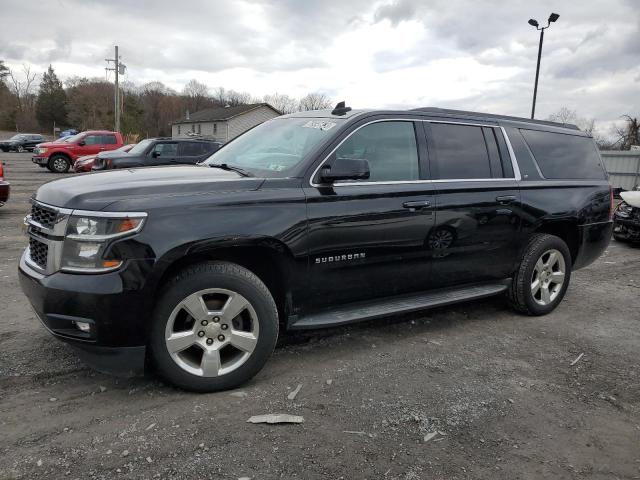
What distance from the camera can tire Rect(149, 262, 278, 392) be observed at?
3027mm

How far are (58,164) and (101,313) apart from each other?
21345mm

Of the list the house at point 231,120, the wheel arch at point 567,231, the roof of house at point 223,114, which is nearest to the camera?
the wheel arch at point 567,231

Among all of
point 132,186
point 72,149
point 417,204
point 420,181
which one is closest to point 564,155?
point 420,181

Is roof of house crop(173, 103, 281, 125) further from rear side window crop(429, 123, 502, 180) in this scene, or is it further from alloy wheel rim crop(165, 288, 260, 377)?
alloy wheel rim crop(165, 288, 260, 377)

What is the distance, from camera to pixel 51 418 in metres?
2.88

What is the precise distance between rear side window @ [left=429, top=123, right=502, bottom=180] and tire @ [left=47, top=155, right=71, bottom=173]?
21002mm

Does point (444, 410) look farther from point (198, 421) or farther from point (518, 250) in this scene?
point (518, 250)

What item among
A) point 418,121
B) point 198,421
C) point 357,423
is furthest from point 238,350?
point 418,121

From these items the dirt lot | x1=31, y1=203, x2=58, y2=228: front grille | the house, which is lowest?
the dirt lot

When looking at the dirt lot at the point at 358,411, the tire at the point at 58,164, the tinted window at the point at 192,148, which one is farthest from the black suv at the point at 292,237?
the tire at the point at 58,164

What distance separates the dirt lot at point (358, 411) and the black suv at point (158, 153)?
9.69 metres

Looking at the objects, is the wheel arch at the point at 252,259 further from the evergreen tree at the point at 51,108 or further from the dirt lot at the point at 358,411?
the evergreen tree at the point at 51,108

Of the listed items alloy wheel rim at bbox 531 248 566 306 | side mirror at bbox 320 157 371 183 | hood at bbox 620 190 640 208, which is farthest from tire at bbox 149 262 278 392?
hood at bbox 620 190 640 208

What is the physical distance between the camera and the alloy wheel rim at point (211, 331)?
307 centimetres
